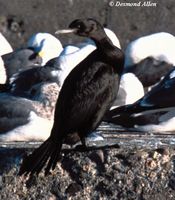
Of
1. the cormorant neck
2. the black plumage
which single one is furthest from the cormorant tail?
the cormorant neck

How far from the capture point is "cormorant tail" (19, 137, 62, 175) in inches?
226

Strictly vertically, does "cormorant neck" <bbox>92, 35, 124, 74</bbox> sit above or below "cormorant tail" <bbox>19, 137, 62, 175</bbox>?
above

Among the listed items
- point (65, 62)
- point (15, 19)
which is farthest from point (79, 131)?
point (15, 19)

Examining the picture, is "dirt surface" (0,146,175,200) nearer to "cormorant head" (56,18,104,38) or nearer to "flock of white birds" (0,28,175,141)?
"cormorant head" (56,18,104,38)

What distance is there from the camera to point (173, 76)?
8664 millimetres

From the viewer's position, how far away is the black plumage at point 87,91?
19.5ft

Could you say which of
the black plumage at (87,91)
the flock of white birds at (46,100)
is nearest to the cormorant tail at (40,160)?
the black plumage at (87,91)

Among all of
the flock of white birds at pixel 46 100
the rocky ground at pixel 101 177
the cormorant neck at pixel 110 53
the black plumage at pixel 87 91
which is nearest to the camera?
the rocky ground at pixel 101 177

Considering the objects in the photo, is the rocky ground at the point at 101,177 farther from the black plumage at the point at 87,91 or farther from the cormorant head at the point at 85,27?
the cormorant head at the point at 85,27

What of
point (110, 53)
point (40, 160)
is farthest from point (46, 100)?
point (40, 160)

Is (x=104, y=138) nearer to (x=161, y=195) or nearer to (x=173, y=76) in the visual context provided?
(x=161, y=195)

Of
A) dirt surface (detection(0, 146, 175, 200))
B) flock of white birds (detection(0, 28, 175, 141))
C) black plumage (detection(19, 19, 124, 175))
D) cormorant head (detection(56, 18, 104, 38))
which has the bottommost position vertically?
flock of white birds (detection(0, 28, 175, 141))

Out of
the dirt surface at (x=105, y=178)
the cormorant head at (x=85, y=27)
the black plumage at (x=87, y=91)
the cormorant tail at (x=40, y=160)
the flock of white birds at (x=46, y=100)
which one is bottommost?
the flock of white birds at (x=46, y=100)

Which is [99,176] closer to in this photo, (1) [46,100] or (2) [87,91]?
(2) [87,91]
